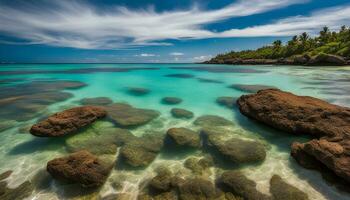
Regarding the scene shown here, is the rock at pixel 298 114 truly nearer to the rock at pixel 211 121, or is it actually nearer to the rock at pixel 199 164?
the rock at pixel 211 121

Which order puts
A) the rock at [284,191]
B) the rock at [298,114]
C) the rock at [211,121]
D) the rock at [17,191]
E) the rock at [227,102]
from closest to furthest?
the rock at [284,191]
the rock at [17,191]
the rock at [298,114]
the rock at [211,121]
the rock at [227,102]

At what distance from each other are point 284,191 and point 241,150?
2.12m

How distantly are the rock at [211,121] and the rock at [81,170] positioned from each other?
17.8 feet

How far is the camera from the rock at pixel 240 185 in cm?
537

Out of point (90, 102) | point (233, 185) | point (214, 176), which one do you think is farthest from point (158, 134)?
point (90, 102)

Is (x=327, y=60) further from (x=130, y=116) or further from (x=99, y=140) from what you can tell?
(x=99, y=140)

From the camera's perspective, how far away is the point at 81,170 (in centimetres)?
598

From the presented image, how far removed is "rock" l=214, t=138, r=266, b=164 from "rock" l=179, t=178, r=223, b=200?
164cm

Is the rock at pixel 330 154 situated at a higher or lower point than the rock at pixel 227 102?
higher

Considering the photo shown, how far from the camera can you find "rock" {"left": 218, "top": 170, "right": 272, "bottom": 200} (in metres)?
5.37

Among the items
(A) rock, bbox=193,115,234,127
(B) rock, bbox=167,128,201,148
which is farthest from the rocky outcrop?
(B) rock, bbox=167,128,201,148

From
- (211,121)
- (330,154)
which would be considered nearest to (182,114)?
(211,121)

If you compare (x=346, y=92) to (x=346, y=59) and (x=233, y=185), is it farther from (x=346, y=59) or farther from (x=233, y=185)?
(x=346, y=59)

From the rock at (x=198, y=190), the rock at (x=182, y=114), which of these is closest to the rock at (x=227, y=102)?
the rock at (x=182, y=114)
